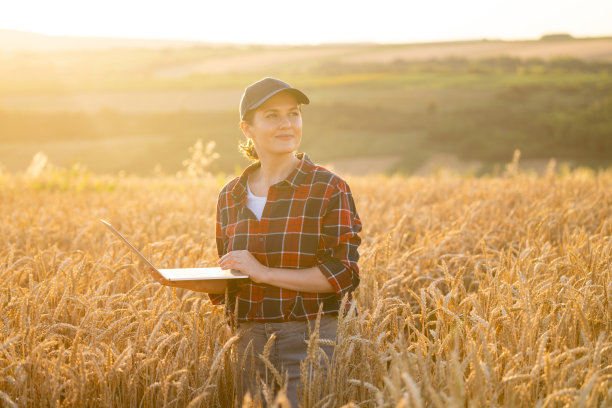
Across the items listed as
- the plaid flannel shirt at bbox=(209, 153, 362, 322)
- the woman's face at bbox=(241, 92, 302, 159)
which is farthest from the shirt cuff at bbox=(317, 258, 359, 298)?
the woman's face at bbox=(241, 92, 302, 159)

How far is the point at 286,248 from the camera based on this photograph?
99.3 inches

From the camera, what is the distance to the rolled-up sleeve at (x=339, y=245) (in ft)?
7.91

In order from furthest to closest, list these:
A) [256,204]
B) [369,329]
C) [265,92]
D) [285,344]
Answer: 1. [256,204]
2. [265,92]
3. [285,344]
4. [369,329]

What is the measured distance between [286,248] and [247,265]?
225 millimetres

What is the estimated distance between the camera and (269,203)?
2.61 m

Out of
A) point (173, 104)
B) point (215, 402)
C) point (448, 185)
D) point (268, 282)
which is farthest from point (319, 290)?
point (173, 104)

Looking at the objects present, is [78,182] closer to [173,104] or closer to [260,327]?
[260,327]

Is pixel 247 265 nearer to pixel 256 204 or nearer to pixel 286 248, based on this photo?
pixel 286 248

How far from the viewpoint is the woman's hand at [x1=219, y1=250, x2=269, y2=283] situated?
236 centimetres

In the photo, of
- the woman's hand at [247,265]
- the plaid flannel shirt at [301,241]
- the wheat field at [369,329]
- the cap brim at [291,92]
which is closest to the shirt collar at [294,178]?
the plaid flannel shirt at [301,241]

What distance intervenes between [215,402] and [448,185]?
6345 millimetres

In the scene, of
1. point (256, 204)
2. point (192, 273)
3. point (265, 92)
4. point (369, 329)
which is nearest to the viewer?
point (369, 329)

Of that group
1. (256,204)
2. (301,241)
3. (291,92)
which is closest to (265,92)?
(291,92)

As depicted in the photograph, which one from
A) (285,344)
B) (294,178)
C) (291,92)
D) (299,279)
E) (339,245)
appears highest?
Result: (291,92)
